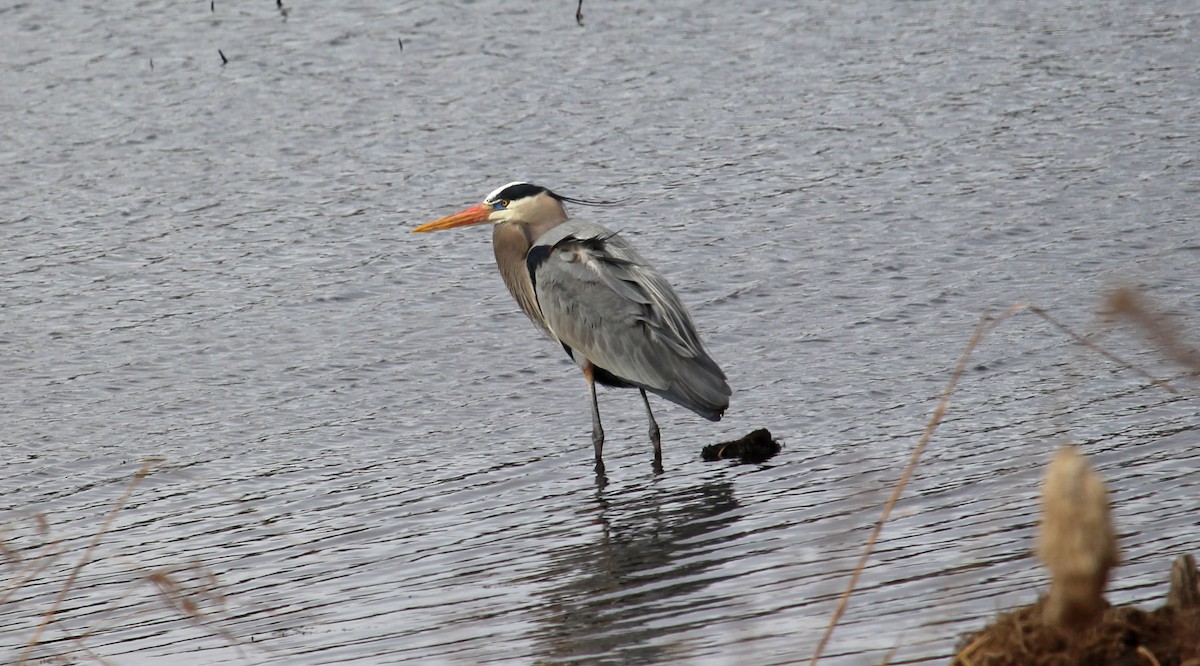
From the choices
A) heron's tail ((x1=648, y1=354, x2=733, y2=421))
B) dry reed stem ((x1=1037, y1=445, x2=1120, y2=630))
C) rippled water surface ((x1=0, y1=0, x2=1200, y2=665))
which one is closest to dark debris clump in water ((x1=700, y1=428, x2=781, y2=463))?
rippled water surface ((x1=0, y1=0, x2=1200, y2=665))

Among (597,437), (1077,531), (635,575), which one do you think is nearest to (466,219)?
(597,437)

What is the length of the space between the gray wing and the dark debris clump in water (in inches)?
10.6

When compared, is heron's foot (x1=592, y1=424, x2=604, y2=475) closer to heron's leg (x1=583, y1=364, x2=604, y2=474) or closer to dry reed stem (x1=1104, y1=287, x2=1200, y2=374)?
heron's leg (x1=583, y1=364, x2=604, y2=474)

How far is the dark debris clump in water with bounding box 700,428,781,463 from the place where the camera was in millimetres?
6312

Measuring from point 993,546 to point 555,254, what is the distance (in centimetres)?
292

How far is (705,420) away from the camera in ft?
23.7

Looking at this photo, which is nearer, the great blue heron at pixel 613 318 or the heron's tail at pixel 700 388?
the heron's tail at pixel 700 388

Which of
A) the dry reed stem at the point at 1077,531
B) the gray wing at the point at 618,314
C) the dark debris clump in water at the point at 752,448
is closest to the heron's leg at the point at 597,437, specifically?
the gray wing at the point at 618,314

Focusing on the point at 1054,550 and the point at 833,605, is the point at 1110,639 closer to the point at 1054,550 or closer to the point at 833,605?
the point at 1054,550

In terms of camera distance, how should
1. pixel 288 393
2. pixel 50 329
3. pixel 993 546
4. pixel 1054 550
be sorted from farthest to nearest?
pixel 50 329 → pixel 288 393 → pixel 993 546 → pixel 1054 550

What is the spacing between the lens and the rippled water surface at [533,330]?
4.99m

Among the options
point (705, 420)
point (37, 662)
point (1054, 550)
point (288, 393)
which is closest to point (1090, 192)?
point (705, 420)

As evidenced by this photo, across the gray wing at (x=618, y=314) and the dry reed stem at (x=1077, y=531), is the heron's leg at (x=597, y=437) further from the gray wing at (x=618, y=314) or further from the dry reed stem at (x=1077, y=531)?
the dry reed stem at (x=1077, y=531)

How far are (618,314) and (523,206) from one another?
3.06ft
